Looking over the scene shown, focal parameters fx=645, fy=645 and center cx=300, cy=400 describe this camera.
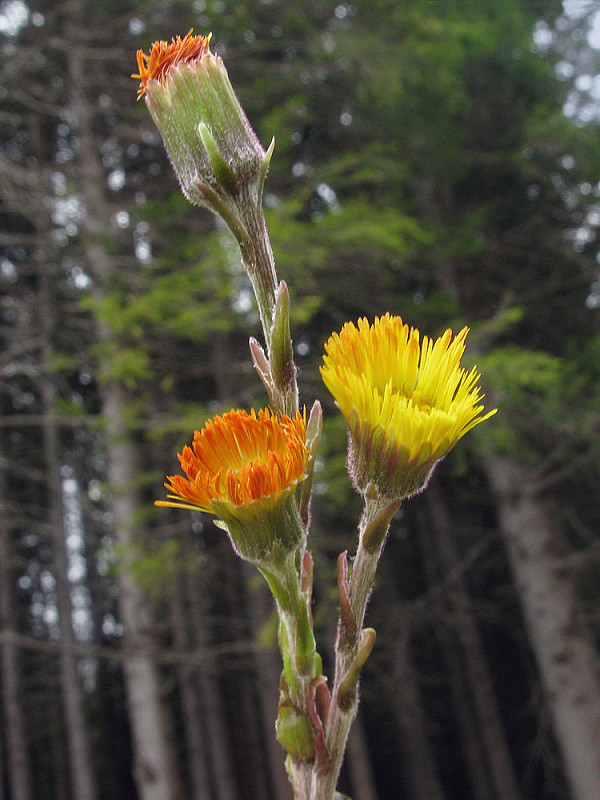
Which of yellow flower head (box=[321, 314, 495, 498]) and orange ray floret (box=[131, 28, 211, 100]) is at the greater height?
orange ray floret (box=[131, 28, 211, 100])

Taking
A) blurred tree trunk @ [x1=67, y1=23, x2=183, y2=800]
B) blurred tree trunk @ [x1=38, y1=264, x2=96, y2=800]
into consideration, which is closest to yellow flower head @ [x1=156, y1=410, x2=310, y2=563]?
blurred tree trunk @ [x1=67, y1=23, x2=183, y2=800]

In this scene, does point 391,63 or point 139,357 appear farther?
point 391,63

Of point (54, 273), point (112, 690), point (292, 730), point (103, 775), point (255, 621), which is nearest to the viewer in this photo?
point (292, 730)

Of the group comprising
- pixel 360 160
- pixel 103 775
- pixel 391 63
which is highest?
pixel 391 63

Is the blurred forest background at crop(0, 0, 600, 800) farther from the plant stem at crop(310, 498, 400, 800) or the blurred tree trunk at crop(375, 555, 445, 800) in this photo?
the plant stem at crop(310, 498, 400, 800)

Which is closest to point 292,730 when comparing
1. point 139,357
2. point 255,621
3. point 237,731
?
→ point 139,357

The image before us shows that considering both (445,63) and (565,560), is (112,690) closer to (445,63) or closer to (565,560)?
(565,560)

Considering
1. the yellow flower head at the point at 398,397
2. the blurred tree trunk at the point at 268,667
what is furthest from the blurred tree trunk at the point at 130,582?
the yellow flower head at the point at 398,397
